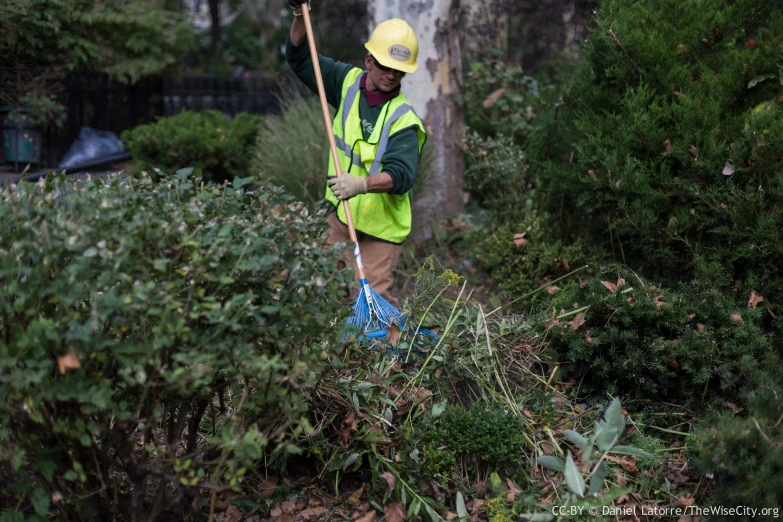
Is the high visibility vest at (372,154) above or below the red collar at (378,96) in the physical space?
below

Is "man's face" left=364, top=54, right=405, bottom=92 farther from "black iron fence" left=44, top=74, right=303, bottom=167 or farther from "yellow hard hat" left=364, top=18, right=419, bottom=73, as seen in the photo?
"black iron fence" left=44, top=74, right=303, bottom=167

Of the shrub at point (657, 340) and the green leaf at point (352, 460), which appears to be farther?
the shrub at point (657, 340)

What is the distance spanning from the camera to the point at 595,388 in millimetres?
3742

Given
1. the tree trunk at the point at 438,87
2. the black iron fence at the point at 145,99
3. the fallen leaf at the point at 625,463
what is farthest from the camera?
the black iron fence at the point at 145,99

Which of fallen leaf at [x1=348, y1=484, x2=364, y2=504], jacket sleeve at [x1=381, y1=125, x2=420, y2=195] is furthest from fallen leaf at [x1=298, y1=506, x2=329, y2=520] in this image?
jacket sleeve at [x1=381, y1=125, x2=420, y2=195]

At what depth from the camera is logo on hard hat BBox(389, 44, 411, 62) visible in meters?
4.00

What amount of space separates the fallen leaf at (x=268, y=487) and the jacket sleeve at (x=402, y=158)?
161 cm

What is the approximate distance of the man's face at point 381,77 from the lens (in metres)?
4.07

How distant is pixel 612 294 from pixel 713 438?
1.07 metres

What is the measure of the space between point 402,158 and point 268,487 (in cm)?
185

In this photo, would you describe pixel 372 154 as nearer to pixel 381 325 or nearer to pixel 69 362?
pixel 381 325

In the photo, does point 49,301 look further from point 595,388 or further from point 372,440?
point 595,388

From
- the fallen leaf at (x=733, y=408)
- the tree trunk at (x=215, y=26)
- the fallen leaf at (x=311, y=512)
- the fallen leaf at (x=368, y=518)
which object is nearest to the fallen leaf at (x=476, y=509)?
the fallen leaf at (x=368, y=518)

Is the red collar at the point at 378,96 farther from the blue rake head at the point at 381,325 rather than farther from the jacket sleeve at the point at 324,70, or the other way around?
the blue rake head at the point at 381,325
